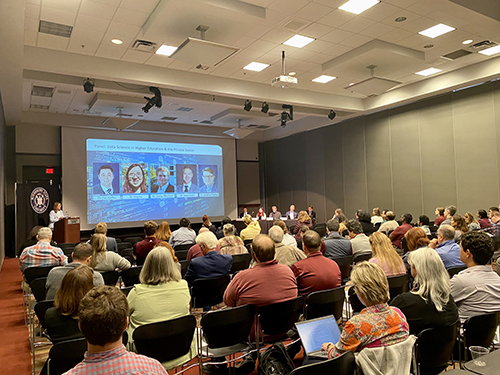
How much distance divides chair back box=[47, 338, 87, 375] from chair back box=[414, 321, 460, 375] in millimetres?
2045

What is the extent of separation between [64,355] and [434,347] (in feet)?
7.42

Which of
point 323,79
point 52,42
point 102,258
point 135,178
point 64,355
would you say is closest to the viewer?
point 64,355

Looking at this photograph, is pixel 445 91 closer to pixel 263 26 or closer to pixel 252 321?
pixel 263 26

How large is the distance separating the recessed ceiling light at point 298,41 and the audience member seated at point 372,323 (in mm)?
6031

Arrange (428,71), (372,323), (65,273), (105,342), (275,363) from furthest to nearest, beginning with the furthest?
(428,71) < (65,273) < (275,363) < (372,323) < (105,342)

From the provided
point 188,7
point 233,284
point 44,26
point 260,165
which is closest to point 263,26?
point 188,7

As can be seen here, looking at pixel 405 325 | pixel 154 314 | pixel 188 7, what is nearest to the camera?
pixel 405 325

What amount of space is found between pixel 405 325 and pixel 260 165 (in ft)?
51.7

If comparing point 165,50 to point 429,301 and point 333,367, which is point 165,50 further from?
point 333,367

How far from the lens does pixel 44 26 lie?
20.7 ft

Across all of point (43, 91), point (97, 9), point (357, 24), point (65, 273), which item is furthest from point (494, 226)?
point (43, 91)

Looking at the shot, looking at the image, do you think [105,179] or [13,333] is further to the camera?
[105,179]

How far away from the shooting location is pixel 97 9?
228 inches

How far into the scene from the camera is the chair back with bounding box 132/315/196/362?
7.92ft
